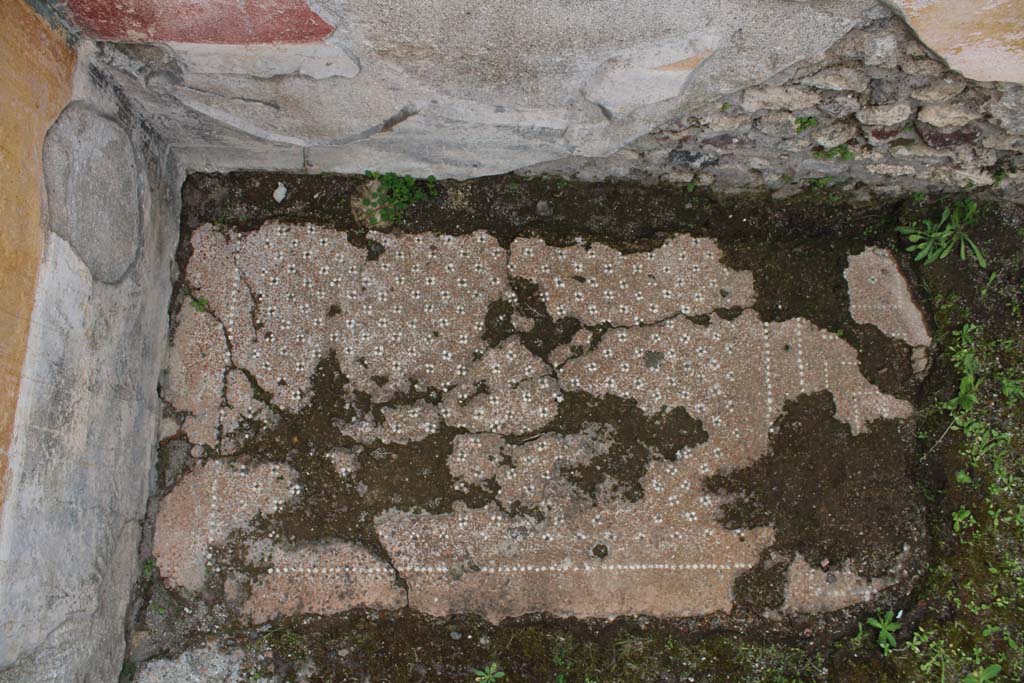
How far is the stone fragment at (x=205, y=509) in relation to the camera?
2.53 meters

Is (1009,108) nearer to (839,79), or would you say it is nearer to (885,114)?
(885,114)

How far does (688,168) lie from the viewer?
259 centimetres

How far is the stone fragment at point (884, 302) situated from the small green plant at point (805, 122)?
64cm

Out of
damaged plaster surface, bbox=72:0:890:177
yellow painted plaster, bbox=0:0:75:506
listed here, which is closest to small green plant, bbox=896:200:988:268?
damaged plaster surface, bbox=72:0:890:177

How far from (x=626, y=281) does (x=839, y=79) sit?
3.26 feet

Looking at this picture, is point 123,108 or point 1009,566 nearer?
point 123,108

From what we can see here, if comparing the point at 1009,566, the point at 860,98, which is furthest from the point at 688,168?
the point at 1009,566

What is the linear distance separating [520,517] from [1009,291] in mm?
2119

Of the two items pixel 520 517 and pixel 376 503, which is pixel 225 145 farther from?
pixel 520 517

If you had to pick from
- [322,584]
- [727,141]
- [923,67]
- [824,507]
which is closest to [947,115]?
[923,67]

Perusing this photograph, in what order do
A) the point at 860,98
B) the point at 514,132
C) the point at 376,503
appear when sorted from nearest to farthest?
the point at 860,98 → the point at 514,132 → the point at 376,503

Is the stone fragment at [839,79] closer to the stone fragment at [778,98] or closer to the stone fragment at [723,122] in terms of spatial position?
the stone fragment at [778,98]

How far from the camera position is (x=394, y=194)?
2.68 meters

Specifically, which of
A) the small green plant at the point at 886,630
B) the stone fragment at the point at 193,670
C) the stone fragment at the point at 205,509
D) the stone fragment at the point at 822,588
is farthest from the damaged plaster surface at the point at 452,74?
the small green plant at the point at 886,630
